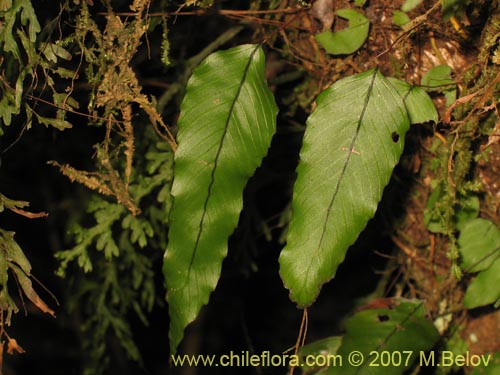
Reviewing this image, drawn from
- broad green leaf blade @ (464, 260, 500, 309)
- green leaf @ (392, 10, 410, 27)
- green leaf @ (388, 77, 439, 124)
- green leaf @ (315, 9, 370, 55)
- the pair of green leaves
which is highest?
green leaf @ (392, 10, 410, 27)

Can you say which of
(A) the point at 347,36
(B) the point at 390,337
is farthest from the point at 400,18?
(B) the point at 390,337

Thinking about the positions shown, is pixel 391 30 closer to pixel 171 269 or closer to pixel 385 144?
pixel 385 144

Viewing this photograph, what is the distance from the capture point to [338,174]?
0.94m

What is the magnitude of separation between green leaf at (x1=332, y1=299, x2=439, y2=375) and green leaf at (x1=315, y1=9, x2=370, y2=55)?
56 cm

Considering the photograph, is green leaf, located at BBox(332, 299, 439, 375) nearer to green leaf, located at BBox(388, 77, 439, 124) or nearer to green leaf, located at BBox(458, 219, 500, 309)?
green leaf, located at BBox(458, 219, 500, 309)

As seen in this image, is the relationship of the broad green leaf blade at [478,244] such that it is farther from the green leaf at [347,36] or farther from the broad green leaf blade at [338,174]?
the green leaf at [347,36]

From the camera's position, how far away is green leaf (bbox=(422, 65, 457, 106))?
107 centimetres

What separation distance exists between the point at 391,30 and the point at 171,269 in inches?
25.7

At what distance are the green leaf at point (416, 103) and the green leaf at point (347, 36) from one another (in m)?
0.15

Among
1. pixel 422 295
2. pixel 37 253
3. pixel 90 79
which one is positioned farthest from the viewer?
pixel 37 253

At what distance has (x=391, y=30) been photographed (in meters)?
1.12

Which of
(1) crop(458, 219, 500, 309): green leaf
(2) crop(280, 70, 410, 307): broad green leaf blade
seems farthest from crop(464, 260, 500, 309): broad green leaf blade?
(2) crop(280, 70, 410, 307): broad green leaf blade

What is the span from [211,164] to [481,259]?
1.88 ft

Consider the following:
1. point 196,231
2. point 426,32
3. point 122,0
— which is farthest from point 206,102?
point 426,32
